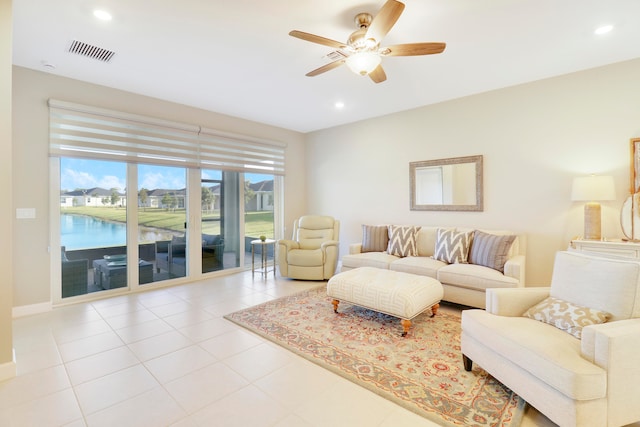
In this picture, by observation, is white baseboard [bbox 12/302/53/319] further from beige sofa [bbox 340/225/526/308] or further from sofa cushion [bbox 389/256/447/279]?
sofa cushion [bbox 389/256/447/279]

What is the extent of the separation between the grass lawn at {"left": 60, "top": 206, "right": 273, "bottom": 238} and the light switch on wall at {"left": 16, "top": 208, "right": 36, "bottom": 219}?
0.27 metres

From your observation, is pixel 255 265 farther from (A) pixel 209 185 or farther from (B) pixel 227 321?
(B) pixel 227 321

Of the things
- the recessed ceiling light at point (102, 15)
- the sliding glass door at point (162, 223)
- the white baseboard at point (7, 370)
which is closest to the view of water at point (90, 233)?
the sliding glass door at point (162, 223)

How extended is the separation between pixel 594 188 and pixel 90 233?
5857 mm

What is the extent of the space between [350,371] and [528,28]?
3172 millimetres

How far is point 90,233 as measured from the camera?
3.86 metres

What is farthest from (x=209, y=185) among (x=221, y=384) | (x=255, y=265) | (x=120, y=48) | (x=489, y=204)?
(x=489, y=204)

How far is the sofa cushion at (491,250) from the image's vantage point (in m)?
3.41

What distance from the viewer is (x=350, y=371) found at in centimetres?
223

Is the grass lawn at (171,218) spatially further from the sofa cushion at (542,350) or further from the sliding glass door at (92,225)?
the sofa cushion at (542,350)

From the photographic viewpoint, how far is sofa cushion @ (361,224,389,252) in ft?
15.0

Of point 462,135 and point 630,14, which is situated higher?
point 630,14

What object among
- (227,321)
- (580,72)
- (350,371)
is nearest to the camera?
(350,371)

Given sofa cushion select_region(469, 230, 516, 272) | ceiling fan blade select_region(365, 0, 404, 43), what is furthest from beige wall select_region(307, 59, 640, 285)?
ceiling fan blade select_region(365, 0, 404, 43)
